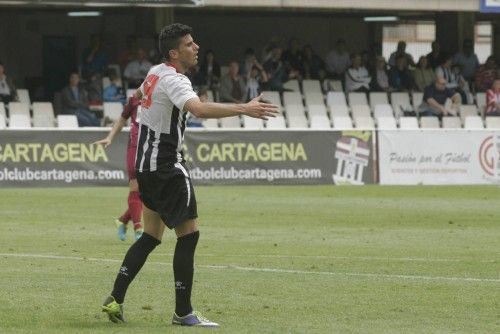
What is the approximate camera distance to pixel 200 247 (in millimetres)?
16391

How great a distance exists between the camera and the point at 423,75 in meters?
38.2

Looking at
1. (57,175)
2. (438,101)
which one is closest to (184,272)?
(57,175)

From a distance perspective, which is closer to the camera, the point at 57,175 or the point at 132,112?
the point at 132,112

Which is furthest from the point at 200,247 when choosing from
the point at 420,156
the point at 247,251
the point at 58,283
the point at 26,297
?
the point at 420,156

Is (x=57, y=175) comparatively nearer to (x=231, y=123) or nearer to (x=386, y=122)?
(x=231, y=123)

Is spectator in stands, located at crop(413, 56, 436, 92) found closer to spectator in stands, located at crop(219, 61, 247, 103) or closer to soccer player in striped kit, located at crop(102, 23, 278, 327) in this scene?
spectator in stands, located at crop(219, 61, 247, 103)

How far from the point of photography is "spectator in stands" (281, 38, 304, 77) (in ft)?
121

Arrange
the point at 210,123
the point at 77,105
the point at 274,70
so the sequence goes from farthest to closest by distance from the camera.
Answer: the point at 274,70
the point at 210,123
the point at 77,105

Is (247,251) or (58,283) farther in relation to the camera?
(247,251)

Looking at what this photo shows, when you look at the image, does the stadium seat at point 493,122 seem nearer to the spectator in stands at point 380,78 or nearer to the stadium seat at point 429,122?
the stadium seat at point 429,122

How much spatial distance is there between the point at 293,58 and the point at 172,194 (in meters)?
27.9

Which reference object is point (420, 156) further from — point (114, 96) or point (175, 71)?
point (175, 71)

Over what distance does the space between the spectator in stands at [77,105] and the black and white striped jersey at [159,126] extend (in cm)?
2225

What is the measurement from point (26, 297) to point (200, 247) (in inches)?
218
